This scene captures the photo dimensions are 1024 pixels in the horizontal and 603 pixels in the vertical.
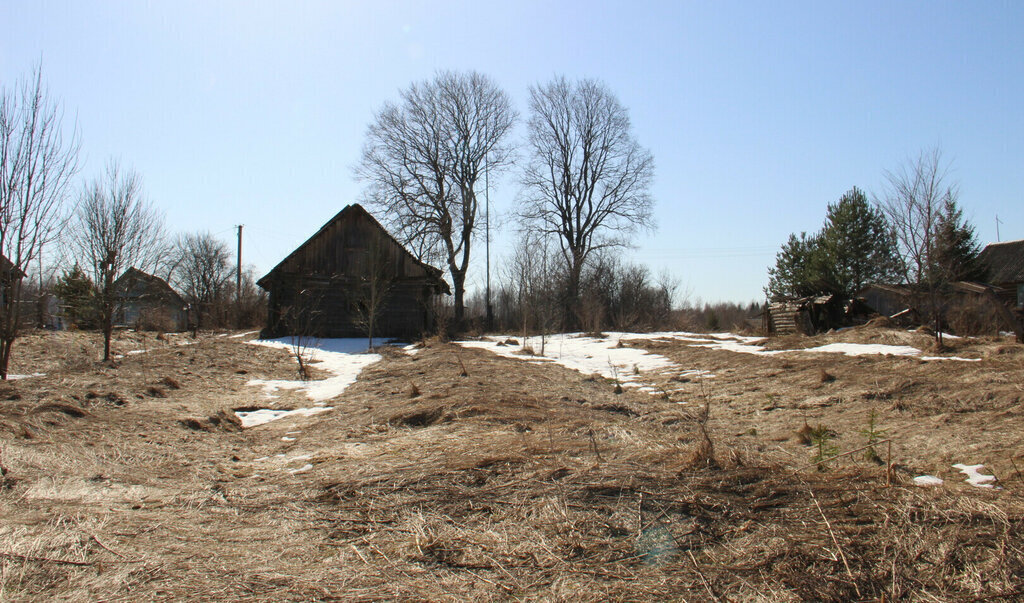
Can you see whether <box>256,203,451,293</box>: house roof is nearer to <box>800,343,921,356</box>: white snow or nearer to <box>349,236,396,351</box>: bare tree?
<box>349,236,396,351</box>: bare tree

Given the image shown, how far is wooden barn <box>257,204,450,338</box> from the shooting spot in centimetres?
2402

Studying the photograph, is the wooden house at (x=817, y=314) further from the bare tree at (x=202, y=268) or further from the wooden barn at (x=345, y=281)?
the bare tree at (x=202, y=268)

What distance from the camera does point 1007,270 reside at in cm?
3247

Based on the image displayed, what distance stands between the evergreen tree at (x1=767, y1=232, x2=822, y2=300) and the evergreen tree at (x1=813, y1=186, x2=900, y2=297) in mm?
272

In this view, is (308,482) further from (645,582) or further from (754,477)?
(754,477)

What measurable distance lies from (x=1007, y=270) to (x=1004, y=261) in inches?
44.4

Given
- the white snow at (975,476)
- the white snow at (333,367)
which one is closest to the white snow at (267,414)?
the white snow at (333,367)

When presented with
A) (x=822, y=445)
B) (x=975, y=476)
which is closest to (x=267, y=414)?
(x=822, y=445)

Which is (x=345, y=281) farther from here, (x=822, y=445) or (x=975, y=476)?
(x=975, y=476)

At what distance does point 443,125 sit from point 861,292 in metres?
23.0

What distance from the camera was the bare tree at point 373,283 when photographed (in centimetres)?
1919

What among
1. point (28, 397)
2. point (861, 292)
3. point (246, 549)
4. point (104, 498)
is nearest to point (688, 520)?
point (246, 549)

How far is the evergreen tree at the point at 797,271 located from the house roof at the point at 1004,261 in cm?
809

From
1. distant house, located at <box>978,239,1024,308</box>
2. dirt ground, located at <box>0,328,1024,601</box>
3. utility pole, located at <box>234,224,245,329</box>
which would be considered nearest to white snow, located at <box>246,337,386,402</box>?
dirt ground, located at <box>0,328,1024,601</box>
